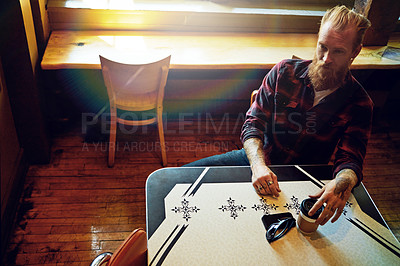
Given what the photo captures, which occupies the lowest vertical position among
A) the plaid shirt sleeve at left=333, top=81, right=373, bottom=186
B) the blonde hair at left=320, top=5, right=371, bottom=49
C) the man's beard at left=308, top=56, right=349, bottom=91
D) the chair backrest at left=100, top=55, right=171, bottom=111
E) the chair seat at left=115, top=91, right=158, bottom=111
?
the chair seat at left=115, top=91, right=158, bottom=111

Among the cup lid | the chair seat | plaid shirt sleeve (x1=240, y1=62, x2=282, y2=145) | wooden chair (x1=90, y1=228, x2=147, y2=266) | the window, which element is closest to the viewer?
wooden chair (x1=90, y1=228, x2=147, y2=266)

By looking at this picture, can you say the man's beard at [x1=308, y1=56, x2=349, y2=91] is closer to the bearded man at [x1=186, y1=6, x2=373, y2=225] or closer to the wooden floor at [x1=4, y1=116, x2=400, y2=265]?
the bearded man at [x1=186, y1=6, x2=373, y2=225]

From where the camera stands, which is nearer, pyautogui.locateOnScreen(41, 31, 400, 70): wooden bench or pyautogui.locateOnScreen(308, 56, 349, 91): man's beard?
pyautogui.locateOnScreen(308, 56, 349, 91): man's beard

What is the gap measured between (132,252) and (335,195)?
31.4 inches

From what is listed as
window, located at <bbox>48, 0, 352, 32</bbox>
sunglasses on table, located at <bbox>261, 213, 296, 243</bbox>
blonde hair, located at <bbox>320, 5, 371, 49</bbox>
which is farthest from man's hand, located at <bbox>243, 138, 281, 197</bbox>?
window, located at <bbox>48, 0, 352, 32</bbox>

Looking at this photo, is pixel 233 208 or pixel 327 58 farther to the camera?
pixel 327 58

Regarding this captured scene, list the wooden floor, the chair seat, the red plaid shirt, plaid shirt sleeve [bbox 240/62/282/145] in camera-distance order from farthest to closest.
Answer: the chair seat, the wooden floor, plaid shirt sleeve [bbox 240/62/282/145], the red plaid shirt

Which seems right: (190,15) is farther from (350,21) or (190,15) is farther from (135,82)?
(350,21)

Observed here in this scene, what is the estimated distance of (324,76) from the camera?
4.89ft

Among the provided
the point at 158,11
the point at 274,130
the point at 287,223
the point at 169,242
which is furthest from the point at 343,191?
the point at 158,11

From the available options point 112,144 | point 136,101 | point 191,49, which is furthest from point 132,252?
point 191,49

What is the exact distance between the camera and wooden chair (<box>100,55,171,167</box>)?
6.44 feet

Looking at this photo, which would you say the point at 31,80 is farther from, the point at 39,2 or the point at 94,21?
the point at 94,21

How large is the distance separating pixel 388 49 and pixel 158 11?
2.00m
